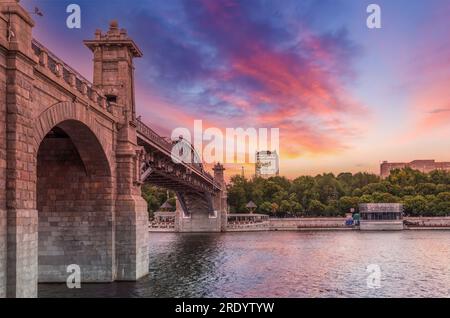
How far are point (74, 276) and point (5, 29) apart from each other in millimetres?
18151

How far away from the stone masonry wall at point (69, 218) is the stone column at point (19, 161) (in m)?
12.4

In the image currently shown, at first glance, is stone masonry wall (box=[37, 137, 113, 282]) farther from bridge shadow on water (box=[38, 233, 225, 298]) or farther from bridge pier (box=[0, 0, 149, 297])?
bridge shadow on water (box=[38, 233, 225, 298])

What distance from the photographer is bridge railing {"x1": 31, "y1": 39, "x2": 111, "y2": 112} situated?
82.5ft

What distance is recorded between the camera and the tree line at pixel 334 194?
133750mm

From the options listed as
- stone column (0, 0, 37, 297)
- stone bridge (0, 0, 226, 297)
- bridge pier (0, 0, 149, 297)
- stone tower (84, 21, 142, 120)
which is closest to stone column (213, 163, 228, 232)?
stone bridge (0, 0, 226, 297)

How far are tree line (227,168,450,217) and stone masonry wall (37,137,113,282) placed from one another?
112680 mm

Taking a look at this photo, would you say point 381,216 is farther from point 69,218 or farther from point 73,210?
point 69,218

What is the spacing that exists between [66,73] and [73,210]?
10150 mm

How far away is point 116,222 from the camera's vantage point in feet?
117

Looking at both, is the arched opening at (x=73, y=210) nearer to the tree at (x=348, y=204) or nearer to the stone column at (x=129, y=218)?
the stone column at (x=129, y=218)

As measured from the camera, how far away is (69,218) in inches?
1368

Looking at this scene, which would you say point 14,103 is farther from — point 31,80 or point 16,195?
point 16,195

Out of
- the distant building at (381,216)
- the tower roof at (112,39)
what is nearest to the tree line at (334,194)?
the distant building at (381,216)
